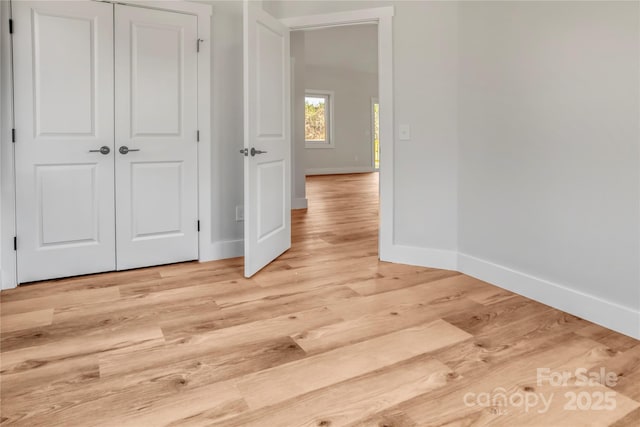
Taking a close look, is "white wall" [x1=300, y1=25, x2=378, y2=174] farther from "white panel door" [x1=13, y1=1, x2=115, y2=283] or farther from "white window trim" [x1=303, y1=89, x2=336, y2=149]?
"white panel door" [x1=13, y1=1, x2=115, y2=283]

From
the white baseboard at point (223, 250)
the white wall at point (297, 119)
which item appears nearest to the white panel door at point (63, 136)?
the white baseboard at point (223, 250)

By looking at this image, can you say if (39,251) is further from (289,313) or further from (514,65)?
(514,65)

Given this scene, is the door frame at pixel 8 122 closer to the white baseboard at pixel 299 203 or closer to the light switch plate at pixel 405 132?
the light switch plate at pixel 405 132

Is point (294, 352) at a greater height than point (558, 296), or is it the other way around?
point (558, 296)

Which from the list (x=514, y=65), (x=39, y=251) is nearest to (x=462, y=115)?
(x=514, y=65)

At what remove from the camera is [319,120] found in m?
11.9

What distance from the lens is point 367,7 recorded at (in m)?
3.41

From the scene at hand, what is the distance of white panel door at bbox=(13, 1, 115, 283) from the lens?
283 centimetres

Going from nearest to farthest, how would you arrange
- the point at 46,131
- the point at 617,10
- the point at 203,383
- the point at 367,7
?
the point at 203,383 < the point at 617,10 < the point at 46,131 < the point at 367,7

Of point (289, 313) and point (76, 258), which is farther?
point (76, 258)

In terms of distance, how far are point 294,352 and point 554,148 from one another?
1819mm

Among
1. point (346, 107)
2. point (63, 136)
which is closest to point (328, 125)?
point (346, 107)

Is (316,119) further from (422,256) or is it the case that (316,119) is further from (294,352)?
(294,352)

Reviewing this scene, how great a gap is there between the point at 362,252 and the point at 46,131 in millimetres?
2552
